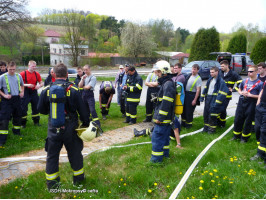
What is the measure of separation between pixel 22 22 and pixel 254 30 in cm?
5502

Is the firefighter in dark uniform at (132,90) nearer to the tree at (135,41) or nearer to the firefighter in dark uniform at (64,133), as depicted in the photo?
the firefighter in dark uniform at (64,133)

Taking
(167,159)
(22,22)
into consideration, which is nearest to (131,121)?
(167,159)

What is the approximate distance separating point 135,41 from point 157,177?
39.8 meters

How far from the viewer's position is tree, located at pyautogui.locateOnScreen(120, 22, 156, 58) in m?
41.7

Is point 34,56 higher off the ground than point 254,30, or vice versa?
point 254,30

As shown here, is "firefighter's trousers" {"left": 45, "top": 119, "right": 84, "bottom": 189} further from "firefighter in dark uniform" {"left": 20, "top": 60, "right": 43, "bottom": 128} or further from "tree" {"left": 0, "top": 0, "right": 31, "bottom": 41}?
"tree" {"left": 0, "top": 0, "right": 31, "bottom": 41}

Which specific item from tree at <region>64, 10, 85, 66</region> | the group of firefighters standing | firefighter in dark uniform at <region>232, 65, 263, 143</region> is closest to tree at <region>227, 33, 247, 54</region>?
tree at <region>64, 10, 85, 66</region>

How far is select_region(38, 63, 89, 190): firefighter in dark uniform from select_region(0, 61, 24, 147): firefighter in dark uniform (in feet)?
8.49

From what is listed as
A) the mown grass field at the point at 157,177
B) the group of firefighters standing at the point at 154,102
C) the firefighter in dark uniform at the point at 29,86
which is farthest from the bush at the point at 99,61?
the mown grass field at the point at 157,177

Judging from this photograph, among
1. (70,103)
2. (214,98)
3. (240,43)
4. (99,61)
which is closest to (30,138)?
(70,103)

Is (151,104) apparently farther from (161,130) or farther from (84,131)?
(84,131)

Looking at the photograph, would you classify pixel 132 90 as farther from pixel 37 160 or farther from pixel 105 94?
pixel 37 160

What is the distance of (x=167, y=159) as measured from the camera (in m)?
4.60

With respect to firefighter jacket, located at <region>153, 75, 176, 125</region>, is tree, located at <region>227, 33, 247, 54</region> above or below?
above
